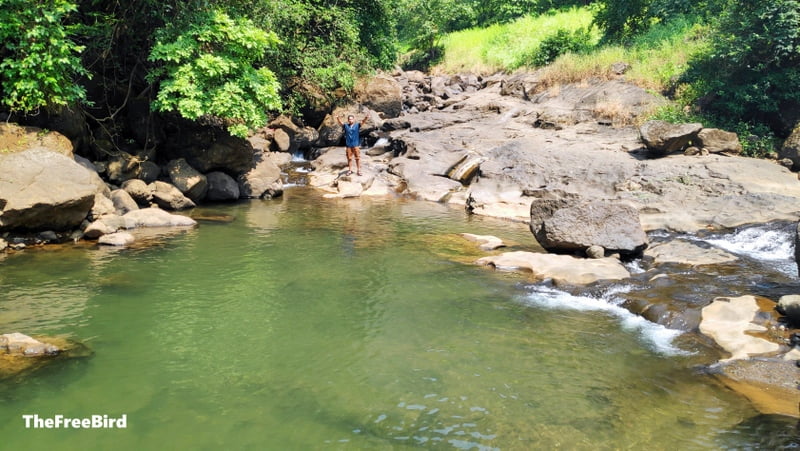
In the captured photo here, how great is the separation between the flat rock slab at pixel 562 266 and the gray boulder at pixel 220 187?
935cm

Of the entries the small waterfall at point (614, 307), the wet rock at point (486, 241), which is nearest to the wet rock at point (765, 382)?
the small waterfall at point (614, 307)

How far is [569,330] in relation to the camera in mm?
8383

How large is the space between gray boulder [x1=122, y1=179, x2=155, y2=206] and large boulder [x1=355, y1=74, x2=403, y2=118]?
53.0ft

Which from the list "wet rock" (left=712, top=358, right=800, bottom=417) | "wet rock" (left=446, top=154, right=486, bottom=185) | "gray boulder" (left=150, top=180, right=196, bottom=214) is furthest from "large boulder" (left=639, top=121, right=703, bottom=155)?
"gray boulder" (left=150, top=180, right=196, bottom=214)

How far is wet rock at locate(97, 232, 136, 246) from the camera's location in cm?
1230

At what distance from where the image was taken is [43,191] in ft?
38.3

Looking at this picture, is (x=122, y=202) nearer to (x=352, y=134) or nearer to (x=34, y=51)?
(x=34, y=51)

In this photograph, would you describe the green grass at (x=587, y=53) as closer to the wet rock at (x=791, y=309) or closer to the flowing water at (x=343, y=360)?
the wet rock at (x=791, y=309)

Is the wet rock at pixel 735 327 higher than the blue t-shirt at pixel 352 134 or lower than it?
lower

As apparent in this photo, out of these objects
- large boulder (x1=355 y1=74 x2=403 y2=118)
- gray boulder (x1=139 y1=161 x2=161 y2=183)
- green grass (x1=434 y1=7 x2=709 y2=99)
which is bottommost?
gray boulder (x1=139 y1=161 x2=161 y2=183)

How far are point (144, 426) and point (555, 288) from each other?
7.02m

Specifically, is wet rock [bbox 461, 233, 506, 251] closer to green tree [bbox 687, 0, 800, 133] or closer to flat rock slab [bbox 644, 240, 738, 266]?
flat rock slab [bbox 644, 240, 738, 266]

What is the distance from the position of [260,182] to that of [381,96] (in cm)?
1379

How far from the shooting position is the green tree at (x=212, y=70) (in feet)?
48.5
